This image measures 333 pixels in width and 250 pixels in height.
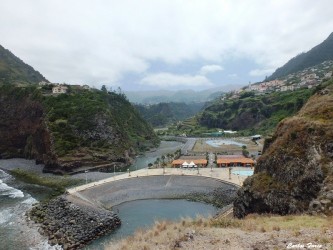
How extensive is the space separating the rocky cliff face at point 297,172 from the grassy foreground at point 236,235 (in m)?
6.30

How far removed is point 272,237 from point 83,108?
324ft

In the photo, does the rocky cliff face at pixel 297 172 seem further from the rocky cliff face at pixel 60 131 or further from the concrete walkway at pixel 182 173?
the rocky cliff face at pixel 60 131

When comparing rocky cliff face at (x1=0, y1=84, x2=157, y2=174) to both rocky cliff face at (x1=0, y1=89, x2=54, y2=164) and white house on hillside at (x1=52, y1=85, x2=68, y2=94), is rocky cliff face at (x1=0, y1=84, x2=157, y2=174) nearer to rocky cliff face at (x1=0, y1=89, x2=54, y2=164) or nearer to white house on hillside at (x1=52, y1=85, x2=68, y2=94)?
rocky cliff face at (x1=0, y1=89, x2=54, y2=164)

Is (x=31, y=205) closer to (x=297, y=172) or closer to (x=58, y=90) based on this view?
(x=297, y=172)

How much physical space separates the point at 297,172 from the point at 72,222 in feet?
101

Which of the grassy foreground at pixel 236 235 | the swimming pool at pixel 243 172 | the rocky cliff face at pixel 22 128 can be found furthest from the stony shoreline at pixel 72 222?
the rocky cliff face at pixel 22 128

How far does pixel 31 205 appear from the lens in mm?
56344

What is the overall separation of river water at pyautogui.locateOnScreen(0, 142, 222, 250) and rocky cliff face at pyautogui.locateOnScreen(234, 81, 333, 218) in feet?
27.5

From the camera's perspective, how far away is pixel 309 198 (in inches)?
1124

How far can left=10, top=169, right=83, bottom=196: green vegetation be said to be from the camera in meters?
68.2

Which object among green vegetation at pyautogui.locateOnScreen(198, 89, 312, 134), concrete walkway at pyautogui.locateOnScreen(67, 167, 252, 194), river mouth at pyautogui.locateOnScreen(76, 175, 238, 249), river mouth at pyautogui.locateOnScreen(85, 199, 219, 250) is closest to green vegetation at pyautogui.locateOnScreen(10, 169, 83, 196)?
concrete walkway at pyautogui.locateOnScreen(67, 167, 252, 194)

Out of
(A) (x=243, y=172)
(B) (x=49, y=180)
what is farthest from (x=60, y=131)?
(A) (x=243, y=172)

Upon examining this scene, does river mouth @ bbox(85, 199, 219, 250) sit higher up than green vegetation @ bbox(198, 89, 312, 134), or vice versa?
green vegetation @ bbox(198, 89, 312, 134)

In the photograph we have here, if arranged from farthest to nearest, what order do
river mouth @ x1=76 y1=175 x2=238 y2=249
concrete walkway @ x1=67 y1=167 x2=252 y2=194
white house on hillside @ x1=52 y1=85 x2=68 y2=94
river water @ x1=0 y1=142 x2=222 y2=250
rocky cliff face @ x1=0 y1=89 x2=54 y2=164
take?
white house on hillside @ x1=52 y1=85 x2=68 y2=94 → rocky cliff face @ x1=0 y1=89 x2=54 y2=164 → concrete walkway @ x1=67 y1=167 x2=252 y2=194 → river mouth @ x1=76 y1=175 x2=238 y2=249 → river water @ x1=0 y1=142 x2=222 y2=250
